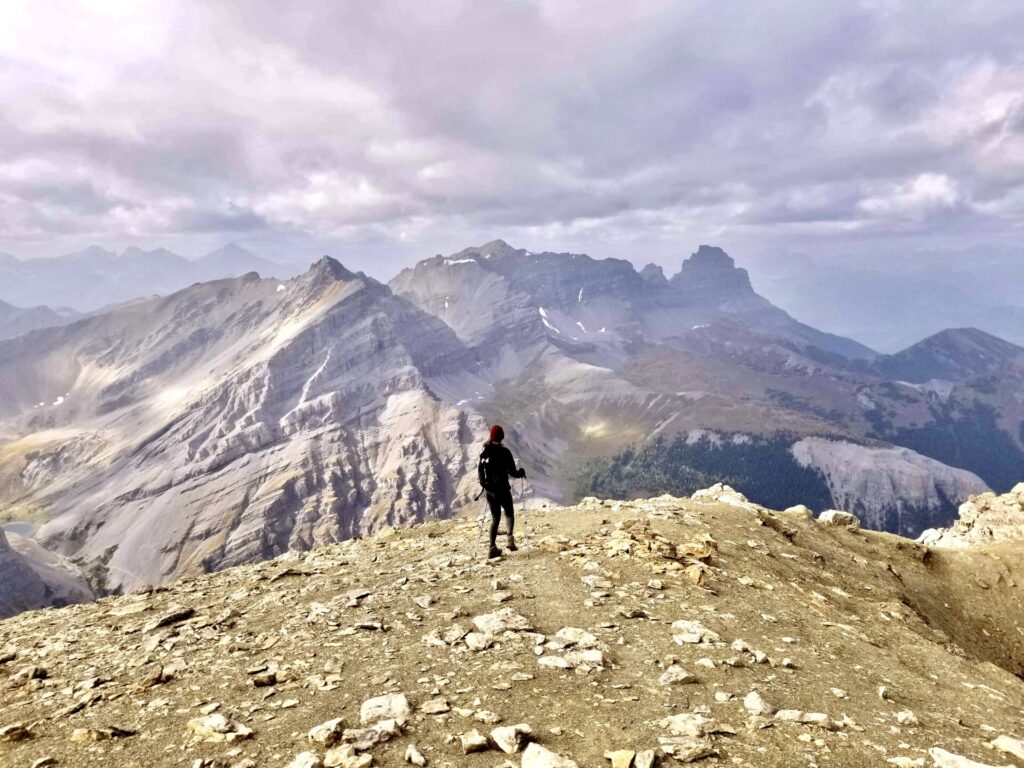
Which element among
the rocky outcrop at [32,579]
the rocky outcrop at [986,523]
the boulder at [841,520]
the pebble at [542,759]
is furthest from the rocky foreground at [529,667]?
the rocky outcrop at [32,579]

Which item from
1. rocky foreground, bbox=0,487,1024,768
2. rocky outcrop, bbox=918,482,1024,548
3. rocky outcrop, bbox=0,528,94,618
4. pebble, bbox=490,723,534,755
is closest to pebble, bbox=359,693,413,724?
rocky foreground, bbox=0,487,1024,768

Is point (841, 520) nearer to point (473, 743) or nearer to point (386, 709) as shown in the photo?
point (473, 743)

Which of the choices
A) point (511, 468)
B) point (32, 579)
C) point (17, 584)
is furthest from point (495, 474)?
point (32, 579)

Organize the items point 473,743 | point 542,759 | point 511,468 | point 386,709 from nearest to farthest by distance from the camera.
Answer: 1. point 542,759
2. point 473,743
3. point 386,709
4. point 511,468

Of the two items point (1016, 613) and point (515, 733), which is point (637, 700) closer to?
point (515, 733)

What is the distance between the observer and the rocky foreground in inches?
321

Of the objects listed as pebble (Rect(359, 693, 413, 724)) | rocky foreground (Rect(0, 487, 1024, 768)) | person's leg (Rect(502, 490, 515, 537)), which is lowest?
rocky foreground (Rect(0, 487, 1024, 768))

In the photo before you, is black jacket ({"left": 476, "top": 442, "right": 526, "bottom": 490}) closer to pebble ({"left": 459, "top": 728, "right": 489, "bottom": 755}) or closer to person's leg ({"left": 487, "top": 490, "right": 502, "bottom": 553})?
person's leg ({"left": 487, "top": 490, "right": 502, "bottom": 553})

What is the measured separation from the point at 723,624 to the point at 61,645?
55.3 ft

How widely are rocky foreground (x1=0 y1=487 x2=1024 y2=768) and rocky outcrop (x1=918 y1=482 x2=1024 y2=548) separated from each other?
19.3 metres

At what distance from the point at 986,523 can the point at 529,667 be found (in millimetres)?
41827

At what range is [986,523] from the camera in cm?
3669

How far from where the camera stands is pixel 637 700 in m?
9.33

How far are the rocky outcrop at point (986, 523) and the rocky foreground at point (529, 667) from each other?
1930 centimetres
